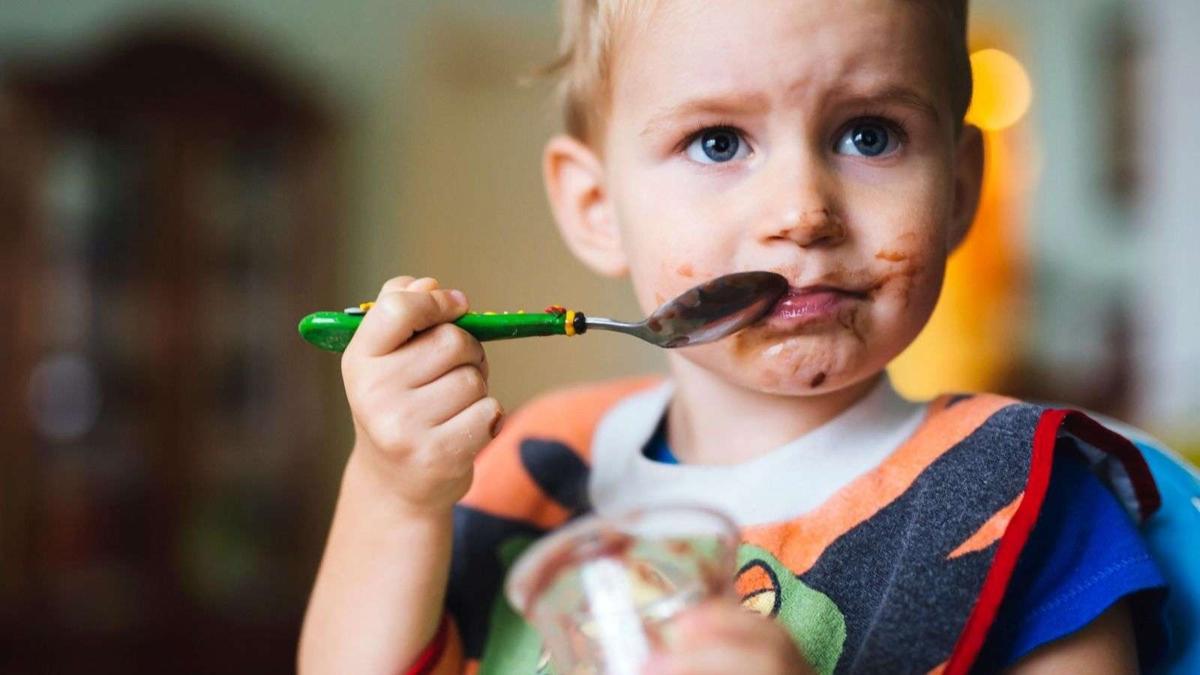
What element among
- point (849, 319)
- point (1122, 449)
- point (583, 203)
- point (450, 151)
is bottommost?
point (1122, 449)

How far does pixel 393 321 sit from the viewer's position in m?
0.70

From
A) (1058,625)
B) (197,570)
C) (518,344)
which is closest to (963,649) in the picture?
(1058,625)

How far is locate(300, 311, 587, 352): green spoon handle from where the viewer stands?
0.71 m

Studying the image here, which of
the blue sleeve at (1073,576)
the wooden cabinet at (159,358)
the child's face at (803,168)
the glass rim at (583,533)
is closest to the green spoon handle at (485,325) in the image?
the child's face at (803,168)

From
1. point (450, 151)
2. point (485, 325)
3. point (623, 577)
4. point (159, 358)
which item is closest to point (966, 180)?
point (485, 325)

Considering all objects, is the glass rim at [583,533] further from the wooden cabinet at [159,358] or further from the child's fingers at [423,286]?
the wooden cabinet at [159,358]

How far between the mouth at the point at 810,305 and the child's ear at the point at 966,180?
18cm

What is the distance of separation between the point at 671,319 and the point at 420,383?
17cm

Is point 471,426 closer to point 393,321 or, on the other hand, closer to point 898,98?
point 393,321

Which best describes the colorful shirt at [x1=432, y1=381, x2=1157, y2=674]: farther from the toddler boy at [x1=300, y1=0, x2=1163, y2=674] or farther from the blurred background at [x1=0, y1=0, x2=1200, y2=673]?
the blurred background at [x1=0, y1=0, x2=1200, y2=673]

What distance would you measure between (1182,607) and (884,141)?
1.27ft

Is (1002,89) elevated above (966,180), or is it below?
above

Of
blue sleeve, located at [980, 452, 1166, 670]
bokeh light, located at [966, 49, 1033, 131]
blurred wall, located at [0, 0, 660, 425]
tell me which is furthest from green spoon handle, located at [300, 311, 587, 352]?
bokeh light, located at [966, 49, 1033, 131]

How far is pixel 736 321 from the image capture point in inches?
29.3
